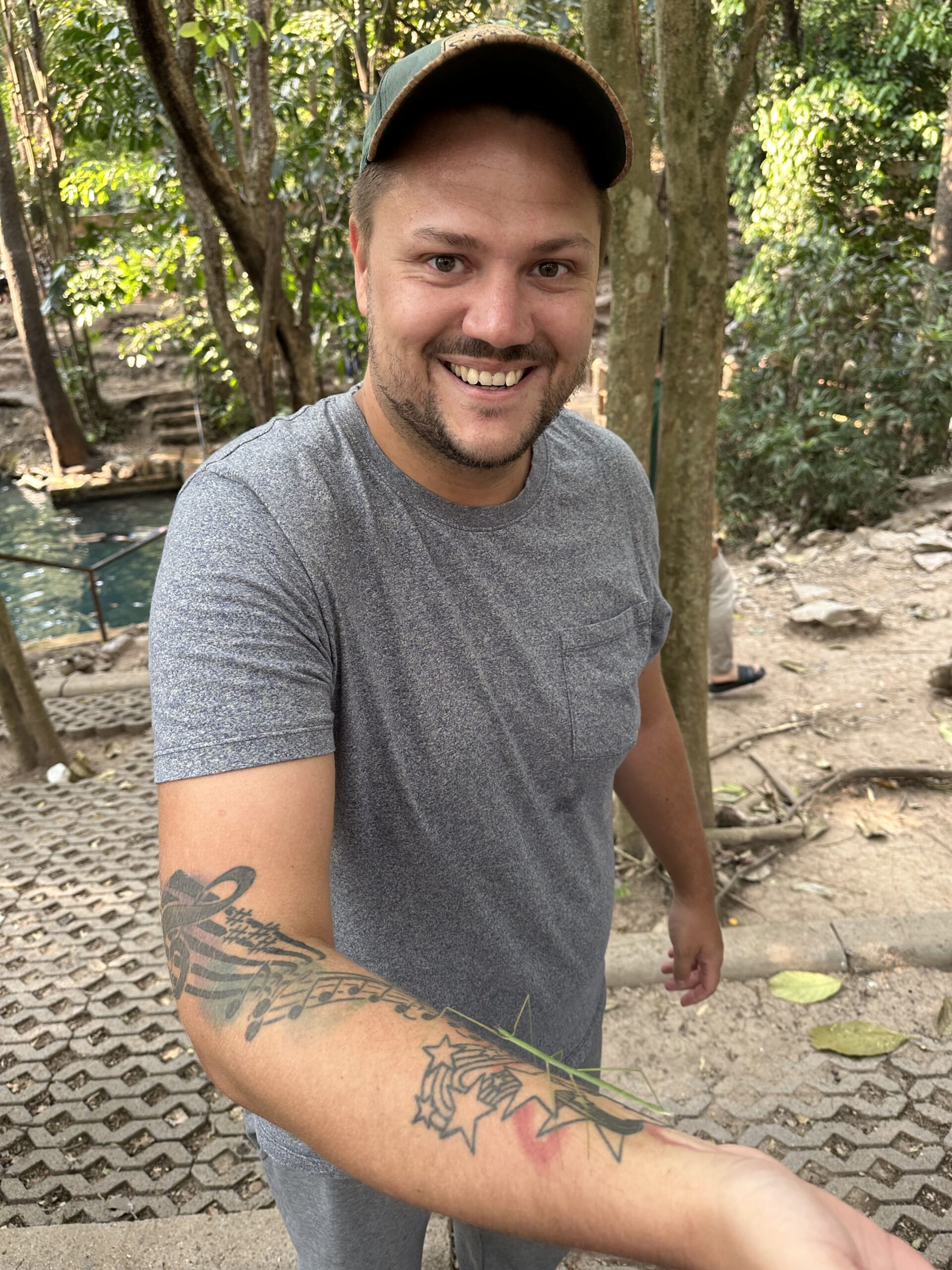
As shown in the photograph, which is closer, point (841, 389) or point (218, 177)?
point (218, 177)

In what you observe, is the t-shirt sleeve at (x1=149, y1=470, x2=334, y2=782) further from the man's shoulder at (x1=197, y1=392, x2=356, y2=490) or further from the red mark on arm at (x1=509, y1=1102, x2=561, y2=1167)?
the red mark on arm at (x1=509, y1=1102, x2=561, y2=1167)

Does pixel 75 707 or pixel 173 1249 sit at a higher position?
pixel 173 1249

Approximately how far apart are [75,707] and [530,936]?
15.8ft

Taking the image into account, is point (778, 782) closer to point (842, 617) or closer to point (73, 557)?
point (842, 617)

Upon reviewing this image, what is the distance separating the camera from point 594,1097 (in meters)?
0.89

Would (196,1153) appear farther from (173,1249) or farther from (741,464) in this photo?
(741,464)

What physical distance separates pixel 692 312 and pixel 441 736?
2.11 meters

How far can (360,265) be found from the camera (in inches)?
55.1

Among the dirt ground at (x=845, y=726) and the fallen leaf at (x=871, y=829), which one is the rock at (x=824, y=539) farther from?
the fallen leaf at (x=871, y=829)

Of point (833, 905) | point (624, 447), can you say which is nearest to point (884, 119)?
point (833, 905)

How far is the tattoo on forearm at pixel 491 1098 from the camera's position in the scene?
839 mm

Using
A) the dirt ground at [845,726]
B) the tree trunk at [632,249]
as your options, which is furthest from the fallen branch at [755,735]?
the tree trunk at [632,249]

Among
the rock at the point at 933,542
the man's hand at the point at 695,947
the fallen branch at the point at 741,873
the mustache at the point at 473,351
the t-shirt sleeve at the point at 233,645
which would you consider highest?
the mustache at the point at 473,351

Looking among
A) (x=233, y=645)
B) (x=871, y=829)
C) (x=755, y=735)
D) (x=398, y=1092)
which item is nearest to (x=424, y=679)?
(x=233, y=645)
